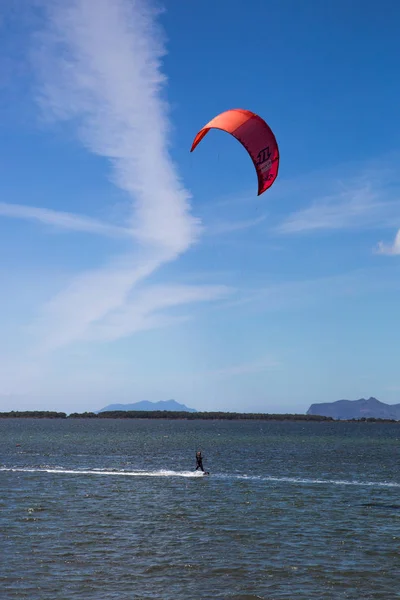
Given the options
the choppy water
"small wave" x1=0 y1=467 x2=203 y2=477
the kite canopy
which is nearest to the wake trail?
"small wave" x1=0 y1=467 x2=203 y2=477

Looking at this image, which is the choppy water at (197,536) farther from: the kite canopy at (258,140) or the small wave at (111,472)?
the kite canopy at (258,140)

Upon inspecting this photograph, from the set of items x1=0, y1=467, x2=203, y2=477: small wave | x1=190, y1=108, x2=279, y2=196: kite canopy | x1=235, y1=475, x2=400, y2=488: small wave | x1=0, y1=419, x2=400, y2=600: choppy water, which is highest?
x1=190, y1=108, x2=279, y2=196: kite canopy

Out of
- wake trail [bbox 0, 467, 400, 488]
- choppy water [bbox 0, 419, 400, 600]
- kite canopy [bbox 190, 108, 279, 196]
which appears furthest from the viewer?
wake trail [bbox 0, 467, 400, 488]

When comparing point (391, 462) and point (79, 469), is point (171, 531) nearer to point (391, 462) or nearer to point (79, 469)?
point (79, 469)

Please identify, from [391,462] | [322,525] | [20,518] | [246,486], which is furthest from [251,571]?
[391,462]

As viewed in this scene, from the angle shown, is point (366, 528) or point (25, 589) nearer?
point (25, 589)

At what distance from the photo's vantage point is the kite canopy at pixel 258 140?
72.3 feet

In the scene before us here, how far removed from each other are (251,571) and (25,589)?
6527 mm

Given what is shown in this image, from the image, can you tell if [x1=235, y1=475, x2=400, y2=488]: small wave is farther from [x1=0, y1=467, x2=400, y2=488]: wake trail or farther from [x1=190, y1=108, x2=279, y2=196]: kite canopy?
[x1=190, y1=108, x2=279, y2=196]: kite canopy

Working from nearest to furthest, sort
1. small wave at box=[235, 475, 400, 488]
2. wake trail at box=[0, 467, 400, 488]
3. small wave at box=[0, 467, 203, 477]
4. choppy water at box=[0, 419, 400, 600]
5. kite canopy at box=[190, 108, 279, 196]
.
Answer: choppy water at box=[0, 419, 400, 600] → kite canopy at box=[190, 108, 279, 196] → small wave at box=[235, 475, 400, 488] → wake trail at box=[0, 467, 400, 488] → small wave at box=[0, 467, 203, 477]

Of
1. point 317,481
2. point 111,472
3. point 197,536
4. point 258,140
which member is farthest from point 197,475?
point 258,140

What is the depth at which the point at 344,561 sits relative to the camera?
20.2m

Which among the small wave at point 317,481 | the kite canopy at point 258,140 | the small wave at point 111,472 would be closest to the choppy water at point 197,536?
the small wave at point 317,481

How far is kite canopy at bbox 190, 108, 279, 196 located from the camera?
72.3ft
